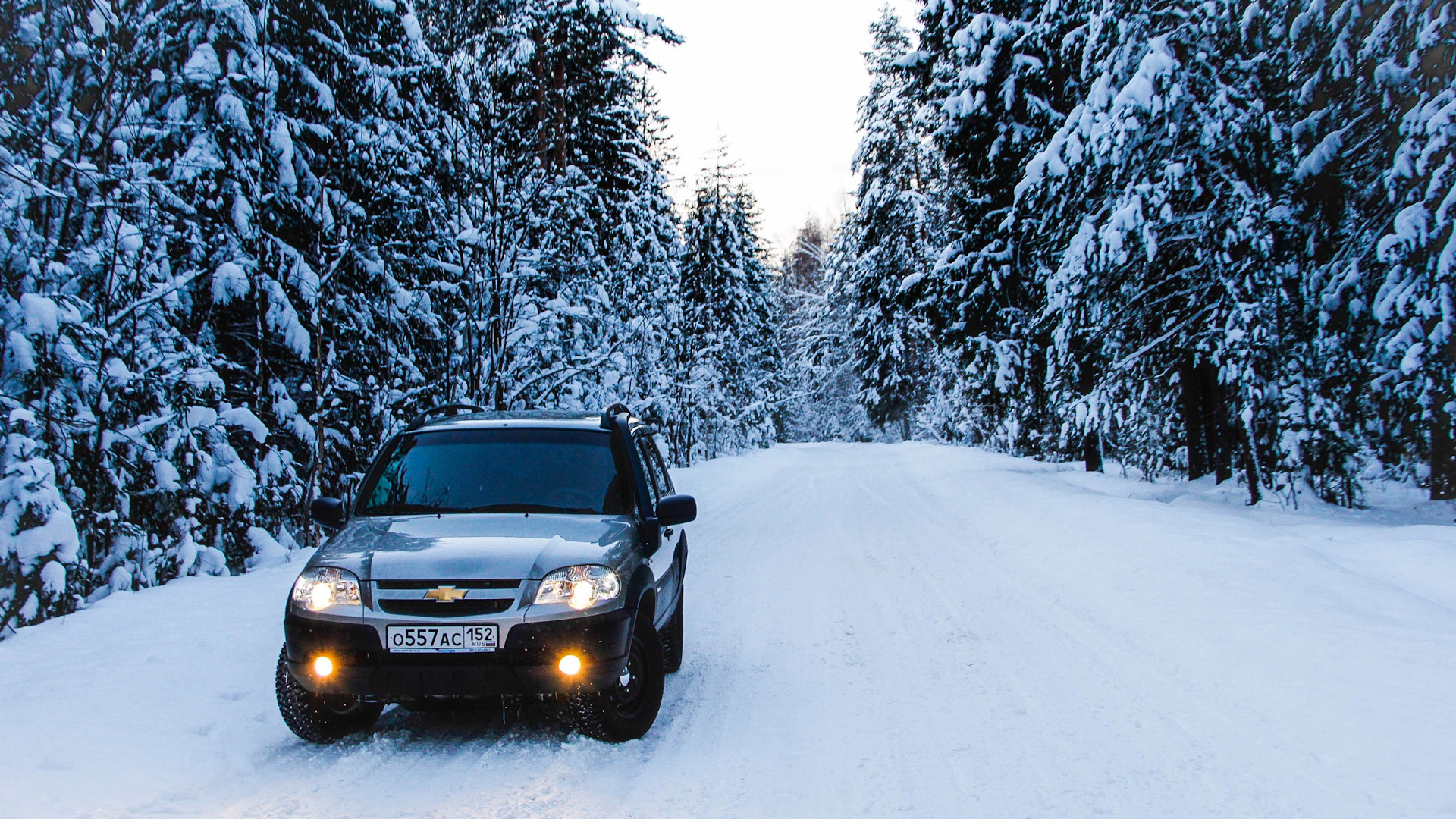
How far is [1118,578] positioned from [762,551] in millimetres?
4520

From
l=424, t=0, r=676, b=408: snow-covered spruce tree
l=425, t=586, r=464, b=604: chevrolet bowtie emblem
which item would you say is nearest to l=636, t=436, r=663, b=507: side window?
l=425, t=586, r=464, b=604: chevrolet bowtie emblem

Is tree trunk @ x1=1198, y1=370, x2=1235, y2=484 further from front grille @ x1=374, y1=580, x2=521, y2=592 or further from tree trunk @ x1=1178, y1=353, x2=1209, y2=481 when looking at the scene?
front grille @ x1=374, y1=580, x2=521, y2=592

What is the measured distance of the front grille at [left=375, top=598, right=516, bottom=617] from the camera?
14.1 feet

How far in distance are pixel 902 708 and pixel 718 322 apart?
3368cm

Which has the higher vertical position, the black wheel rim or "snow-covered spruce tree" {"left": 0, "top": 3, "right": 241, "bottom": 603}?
"snow-covered spruce tree" {"left": 0, "top": 3, "right": 241, "bottom": 603}

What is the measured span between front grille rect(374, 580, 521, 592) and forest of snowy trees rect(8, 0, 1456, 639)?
12.7ft

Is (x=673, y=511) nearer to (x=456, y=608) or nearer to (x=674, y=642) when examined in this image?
(x=674, y=642)

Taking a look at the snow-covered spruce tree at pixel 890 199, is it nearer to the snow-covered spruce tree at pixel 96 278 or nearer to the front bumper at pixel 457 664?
the snow-covered spruce tree at pixel 96 278

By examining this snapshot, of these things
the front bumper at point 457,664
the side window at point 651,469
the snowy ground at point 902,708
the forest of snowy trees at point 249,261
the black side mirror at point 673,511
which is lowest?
the snowy ground at point 902,708

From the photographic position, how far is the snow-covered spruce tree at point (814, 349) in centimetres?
5872

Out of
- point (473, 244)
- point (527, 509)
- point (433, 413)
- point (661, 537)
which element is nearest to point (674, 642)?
point (661, 537)

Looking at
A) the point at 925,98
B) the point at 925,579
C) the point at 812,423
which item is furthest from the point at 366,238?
the point at 812,423

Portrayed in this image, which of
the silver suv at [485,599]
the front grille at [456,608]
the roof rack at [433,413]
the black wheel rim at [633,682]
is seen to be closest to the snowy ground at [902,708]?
the black wheel rim at [633,682]

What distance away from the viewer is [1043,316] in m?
15.0
